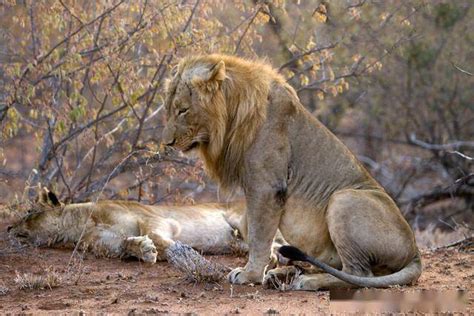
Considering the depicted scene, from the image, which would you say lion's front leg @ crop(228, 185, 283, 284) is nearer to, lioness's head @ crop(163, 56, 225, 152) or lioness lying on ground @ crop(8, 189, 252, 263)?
lioness's head @ crop(163, 56, 225, 152)

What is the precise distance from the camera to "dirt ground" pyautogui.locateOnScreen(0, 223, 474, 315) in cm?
492

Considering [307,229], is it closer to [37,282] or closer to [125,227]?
[37,282]

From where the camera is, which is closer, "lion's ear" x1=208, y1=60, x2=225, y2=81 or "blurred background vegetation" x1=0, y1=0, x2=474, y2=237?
"lion's ear" x1=208, y1=60, x2=225, y2=81

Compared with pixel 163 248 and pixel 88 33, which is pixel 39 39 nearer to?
pixel 88 33

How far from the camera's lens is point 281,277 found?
573cm

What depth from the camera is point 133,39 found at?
798cm

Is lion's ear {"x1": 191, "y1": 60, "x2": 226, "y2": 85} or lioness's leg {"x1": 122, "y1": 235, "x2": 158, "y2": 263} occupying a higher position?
lion's ear {"x1": 191, "y1": 60, "x2": 226, "y2": 85}

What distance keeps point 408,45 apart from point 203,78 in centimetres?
808

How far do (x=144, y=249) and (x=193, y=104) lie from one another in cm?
173

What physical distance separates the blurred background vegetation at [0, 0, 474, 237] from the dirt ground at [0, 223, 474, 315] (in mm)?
806

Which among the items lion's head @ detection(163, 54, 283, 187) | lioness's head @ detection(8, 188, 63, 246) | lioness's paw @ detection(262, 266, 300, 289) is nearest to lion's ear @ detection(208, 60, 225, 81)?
lion's head @ detection(163, 54, 283, 187)

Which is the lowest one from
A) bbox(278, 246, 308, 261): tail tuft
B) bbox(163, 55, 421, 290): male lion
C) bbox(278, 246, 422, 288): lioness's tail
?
bbox(278, 246, 422, 288): lioness's tail

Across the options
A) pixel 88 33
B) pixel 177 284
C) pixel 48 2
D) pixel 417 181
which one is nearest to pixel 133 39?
pixel 88 33

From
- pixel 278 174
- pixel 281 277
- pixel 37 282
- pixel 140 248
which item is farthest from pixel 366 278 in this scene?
pixel 140 248
